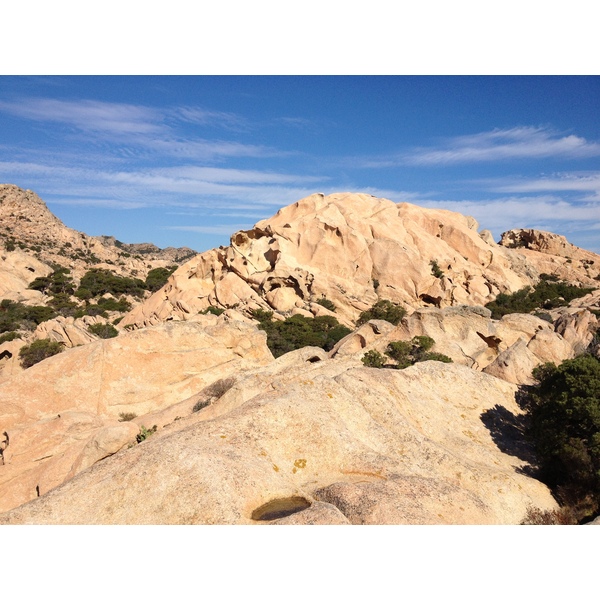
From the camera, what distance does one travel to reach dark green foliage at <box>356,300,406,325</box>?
189 ft

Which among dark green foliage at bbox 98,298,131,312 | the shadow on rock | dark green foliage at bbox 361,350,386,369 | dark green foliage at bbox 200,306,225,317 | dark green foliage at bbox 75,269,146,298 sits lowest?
the shadow on rock

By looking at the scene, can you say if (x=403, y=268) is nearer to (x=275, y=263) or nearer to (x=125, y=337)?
(x=275, y=263)

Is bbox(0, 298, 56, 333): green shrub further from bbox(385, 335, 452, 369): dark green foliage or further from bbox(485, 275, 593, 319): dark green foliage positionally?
bbox(485, 275, 593, 319): dark green foliage

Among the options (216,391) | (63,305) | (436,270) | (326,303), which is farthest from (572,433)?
(63,305)

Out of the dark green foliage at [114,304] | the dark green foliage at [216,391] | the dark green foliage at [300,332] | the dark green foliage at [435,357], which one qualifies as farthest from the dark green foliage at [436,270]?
the dark green foliage at [216,391]

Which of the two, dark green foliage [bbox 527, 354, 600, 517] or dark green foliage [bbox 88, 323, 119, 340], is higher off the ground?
dark green foliage [bbox 88, 323, 119, 340]

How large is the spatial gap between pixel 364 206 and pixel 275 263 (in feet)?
70.6

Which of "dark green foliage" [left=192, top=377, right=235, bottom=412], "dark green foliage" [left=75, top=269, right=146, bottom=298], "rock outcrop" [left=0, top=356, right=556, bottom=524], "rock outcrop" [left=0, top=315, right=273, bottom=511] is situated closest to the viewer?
"rock outcrop" [left=0, top=356, right=556, bottom=524]

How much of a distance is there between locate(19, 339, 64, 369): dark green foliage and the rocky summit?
0.58 meters

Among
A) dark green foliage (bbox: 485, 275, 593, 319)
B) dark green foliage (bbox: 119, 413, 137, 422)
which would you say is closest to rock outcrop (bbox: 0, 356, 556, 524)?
dark green foliage (bbox: 119, 413, 137, 422)

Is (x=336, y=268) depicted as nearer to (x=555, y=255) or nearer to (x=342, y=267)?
Answer: (x=342, y=267)

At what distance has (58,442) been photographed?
21.6 meters

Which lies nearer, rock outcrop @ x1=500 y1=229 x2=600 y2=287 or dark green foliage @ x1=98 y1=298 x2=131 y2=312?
dark green foliage @ x1=98 y1=298 x2=131 y2=312

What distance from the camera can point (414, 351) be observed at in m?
29.4
